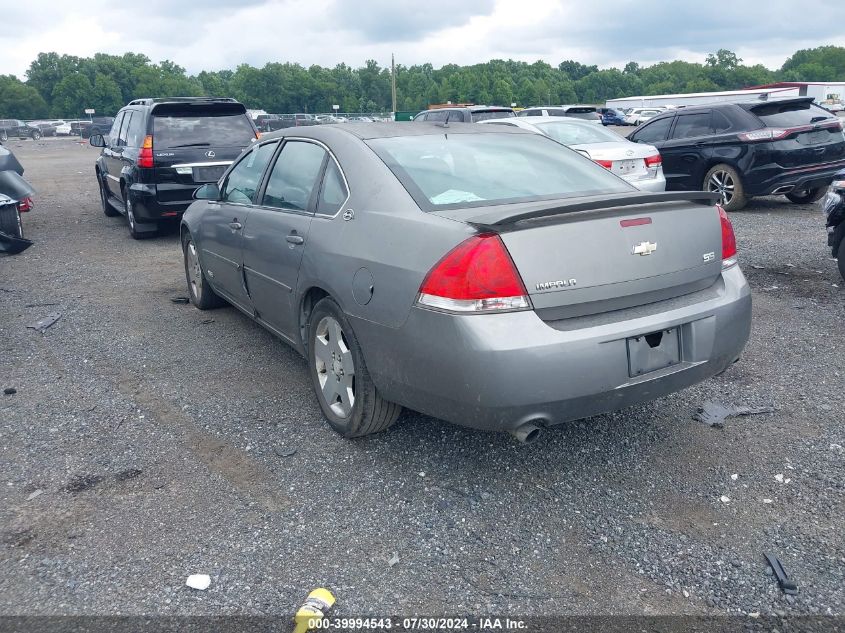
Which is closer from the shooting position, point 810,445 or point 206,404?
point 810,445

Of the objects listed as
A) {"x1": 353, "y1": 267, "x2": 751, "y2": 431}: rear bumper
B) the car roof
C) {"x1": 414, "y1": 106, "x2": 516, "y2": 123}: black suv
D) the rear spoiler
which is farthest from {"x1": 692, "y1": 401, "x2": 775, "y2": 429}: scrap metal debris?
{"x1": 414, "y1": 106, "x2": 516, "y2": 123}: black suv

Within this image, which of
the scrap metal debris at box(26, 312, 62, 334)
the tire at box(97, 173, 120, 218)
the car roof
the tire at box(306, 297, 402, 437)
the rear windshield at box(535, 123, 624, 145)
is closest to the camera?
the tire at box(306, 297, 402, 437)

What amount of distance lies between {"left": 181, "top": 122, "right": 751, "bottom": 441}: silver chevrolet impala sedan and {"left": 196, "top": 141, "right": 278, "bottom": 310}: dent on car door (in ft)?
2.08

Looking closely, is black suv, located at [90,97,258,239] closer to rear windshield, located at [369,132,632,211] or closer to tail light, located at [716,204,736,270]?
rear windshield, located at [369,132,632,211]

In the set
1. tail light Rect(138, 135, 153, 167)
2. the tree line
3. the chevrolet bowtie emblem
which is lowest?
the chevrolet bowtie emblem

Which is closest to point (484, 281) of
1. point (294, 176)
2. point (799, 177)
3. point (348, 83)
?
point (294, 176)

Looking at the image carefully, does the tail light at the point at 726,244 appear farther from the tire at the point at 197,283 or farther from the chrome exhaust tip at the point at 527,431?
the tire at the point at 197,283

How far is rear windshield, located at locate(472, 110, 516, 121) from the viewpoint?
1540cm

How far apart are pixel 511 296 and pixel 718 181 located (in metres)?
9.57

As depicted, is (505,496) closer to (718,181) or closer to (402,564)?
(402,564)

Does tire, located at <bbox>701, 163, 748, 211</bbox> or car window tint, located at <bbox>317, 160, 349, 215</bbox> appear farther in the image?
tire, located at <bbox>701, 163, 748, 211</bbox>

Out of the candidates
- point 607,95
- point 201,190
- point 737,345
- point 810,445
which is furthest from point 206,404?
point 607,95

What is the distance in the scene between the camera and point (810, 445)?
3.74m

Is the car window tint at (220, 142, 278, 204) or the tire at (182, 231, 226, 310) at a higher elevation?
the car window tint at (220, 142, 278, 204)
